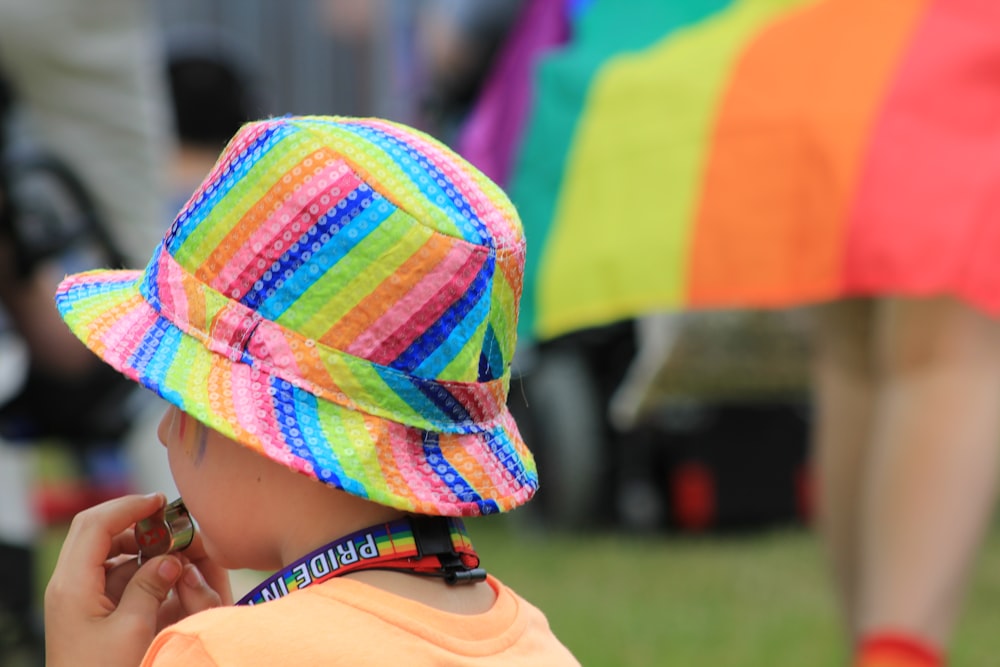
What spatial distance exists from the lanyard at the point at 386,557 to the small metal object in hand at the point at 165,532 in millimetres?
76

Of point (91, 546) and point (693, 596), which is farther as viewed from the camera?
point (693, 596)

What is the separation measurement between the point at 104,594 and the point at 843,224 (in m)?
1.15

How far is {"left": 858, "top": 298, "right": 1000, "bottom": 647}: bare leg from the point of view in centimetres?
196

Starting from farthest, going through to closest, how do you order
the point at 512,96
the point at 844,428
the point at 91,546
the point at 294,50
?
the point at 294,50, the point at 512,96, the point at 844,428, the point at 91,546

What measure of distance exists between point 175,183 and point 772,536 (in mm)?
1961

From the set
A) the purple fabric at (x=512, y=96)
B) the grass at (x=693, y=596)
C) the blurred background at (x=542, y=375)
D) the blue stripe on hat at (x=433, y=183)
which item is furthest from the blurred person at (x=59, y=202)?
the blue stripe on hat at (x=433, y=183)

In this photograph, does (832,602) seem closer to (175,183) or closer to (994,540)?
(994,540)

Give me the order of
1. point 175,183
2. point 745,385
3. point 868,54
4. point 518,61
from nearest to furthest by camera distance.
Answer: point 868,54 < point 518,61 < point 745,385 < point 175,183

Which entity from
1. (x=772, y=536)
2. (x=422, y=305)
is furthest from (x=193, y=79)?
(x=422, y=305)

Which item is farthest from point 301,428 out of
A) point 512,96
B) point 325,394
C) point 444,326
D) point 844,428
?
point 512,96

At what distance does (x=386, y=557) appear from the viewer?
116 centimetres

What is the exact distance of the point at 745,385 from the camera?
12.8ft

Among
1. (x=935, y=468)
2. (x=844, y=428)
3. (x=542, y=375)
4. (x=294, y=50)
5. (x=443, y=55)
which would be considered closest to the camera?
(x=935, y=468)

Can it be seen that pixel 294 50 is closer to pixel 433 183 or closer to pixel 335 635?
pixel 433 183
